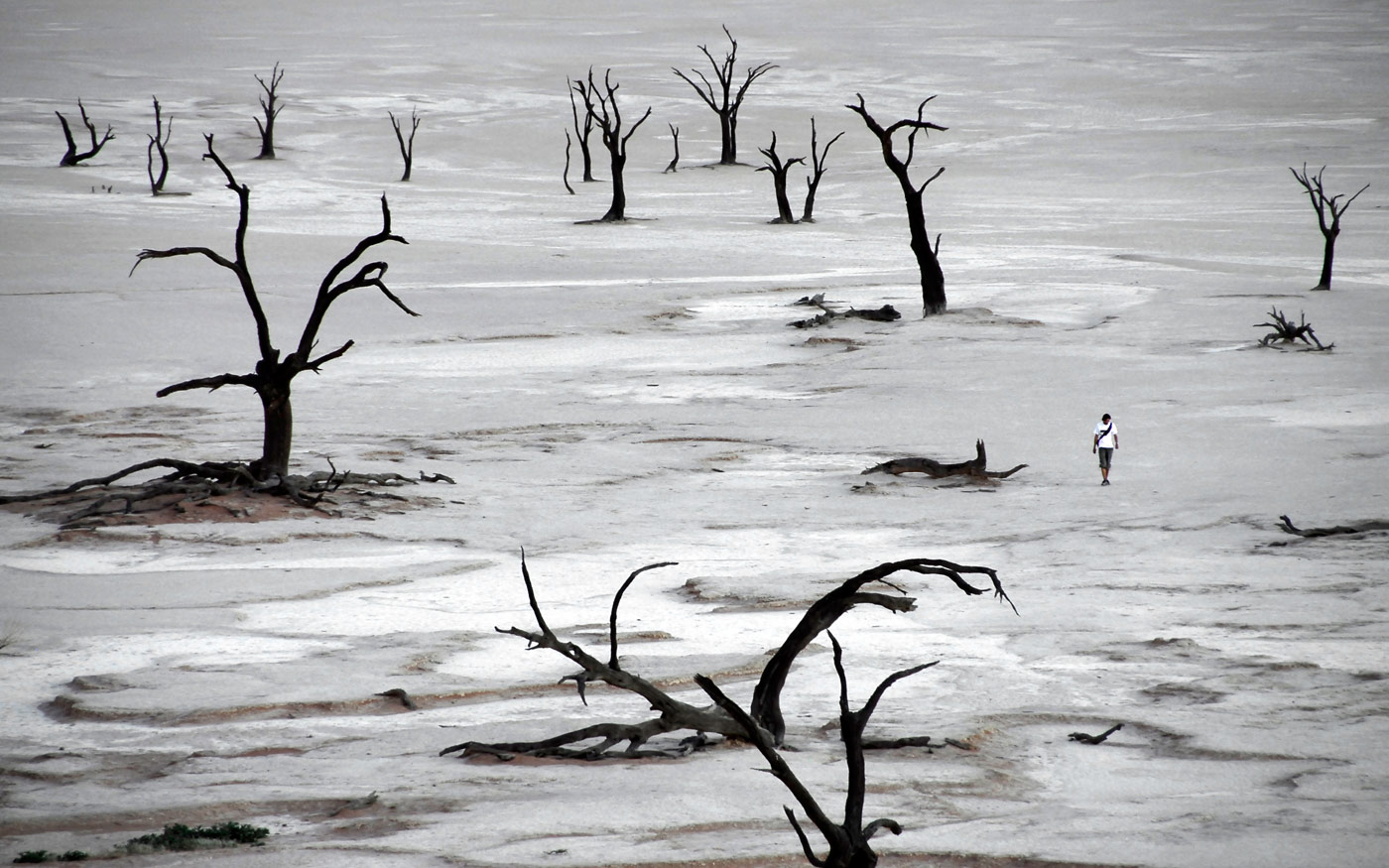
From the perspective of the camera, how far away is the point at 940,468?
1325cm

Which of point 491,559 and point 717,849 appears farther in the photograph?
point 491,559

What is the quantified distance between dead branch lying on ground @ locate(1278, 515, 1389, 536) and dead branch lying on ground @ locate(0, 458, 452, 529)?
678cm

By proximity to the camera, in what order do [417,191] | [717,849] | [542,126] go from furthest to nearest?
[542,126]
[417,191]
[717,849]

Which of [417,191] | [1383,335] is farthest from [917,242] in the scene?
[417,191]

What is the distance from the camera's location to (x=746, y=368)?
1947 centimetres

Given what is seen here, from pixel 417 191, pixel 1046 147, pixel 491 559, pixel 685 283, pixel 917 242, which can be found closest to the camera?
pixel 491 559

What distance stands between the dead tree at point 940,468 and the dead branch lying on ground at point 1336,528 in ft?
8.18

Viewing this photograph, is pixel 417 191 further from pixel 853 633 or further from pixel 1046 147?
pixel 853 633

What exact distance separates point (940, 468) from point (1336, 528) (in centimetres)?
333

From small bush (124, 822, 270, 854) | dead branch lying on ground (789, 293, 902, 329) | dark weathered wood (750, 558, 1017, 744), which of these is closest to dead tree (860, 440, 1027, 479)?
dark weathered wood (750, 558, 1017, 744)

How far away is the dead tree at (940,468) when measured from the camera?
13.1m

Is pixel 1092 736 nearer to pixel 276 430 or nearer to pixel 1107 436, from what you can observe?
pixel 1107 436

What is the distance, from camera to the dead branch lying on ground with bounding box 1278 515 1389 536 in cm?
1077

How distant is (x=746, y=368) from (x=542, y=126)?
129 ft
